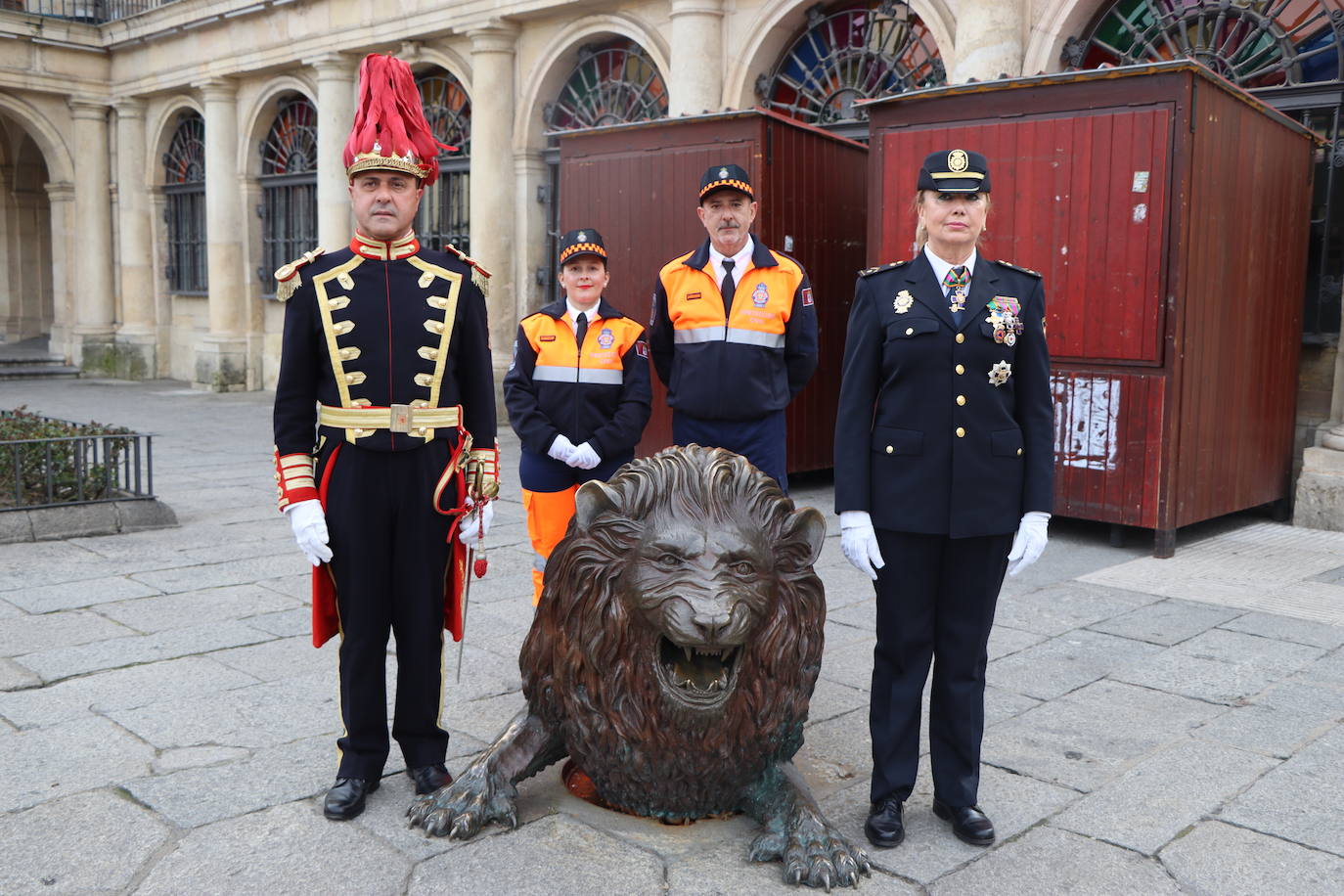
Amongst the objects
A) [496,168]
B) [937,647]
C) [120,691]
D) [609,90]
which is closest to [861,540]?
[937,647]

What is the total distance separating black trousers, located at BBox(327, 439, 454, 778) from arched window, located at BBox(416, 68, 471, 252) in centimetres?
1146

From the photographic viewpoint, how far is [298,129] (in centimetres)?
1706

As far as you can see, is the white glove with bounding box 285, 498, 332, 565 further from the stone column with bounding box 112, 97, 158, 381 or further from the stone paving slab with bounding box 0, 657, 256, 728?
the stone column with bounding box 112, 97, 158, 381

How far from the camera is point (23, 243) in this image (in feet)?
81.0

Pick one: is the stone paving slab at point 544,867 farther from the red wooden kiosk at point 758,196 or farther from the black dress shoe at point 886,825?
the red wooden kiosk at point 758,196

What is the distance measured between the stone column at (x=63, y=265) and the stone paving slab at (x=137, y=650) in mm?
17446

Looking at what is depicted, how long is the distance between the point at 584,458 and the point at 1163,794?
2.27m

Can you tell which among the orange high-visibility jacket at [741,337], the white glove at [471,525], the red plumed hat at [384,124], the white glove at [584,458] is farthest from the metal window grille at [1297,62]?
the white glove at [471,525]

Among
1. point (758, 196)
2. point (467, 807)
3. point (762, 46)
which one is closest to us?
point (467, 807)

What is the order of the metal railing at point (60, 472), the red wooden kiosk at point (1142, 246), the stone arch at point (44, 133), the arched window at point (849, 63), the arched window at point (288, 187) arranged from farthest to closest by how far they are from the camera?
the stone arch at point (44, 133)
the arched window at point (288, 187)
the arched window at point (849, 63)
the metal railing at point (60, 472)
the red wooden kiosk at point (1142, 246)

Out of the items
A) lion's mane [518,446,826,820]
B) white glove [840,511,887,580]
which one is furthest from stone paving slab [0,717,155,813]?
white glove [840,511,887,580]

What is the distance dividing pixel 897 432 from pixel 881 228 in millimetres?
4942

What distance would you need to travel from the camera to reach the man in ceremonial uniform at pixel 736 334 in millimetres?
4625

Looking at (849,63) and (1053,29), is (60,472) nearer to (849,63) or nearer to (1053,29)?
(849,63)
